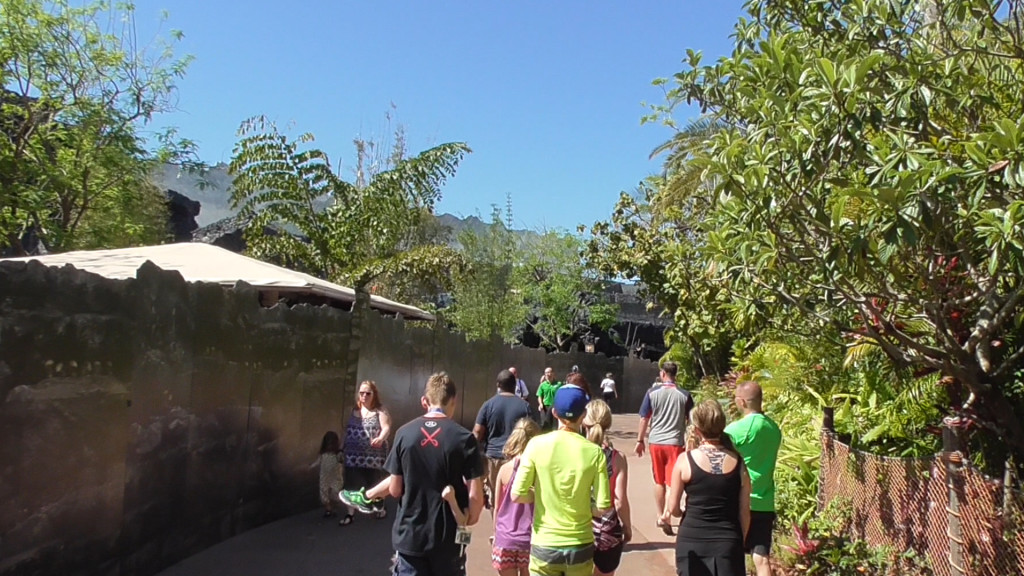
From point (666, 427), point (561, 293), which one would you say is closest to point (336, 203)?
point (666, 427)

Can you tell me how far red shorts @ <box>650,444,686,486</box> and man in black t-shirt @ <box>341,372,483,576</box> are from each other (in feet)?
16.0

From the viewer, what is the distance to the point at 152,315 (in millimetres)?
6488

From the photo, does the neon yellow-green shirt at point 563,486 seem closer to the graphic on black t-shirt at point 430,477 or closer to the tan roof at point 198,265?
the graphic on black t-shirt at point 430,477

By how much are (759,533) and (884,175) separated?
7.98 feet

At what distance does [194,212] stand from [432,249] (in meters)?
26.5

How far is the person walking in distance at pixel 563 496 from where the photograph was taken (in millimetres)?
4781

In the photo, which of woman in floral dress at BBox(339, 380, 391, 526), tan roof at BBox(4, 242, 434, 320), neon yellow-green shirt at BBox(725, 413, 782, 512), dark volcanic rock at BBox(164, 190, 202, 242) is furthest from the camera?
dark volcanic rock at BBox(164, 190, 202, 242)

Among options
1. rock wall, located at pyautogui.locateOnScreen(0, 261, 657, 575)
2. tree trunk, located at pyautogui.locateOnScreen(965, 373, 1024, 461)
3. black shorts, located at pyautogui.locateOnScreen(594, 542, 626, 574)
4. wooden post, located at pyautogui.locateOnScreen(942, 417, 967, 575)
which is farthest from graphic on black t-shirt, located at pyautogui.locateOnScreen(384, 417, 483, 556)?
tree trunk, located at pyautogui.locateOnScreen(965, 373, 1024, 461)

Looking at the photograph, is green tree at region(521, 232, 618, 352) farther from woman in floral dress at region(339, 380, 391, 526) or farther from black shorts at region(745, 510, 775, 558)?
black shorts at region(745, 510, 775, 558)

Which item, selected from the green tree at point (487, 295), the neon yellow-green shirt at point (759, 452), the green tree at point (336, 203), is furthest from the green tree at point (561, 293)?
the neon yellow-green shirt at point (759, 452)

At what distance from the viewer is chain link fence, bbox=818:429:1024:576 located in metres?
5.06

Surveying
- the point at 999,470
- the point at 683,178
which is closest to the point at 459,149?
the point at 683,178

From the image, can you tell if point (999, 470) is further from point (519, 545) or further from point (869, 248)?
point (519, 545)

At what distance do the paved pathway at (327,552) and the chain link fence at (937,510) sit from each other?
1811 millimetres
